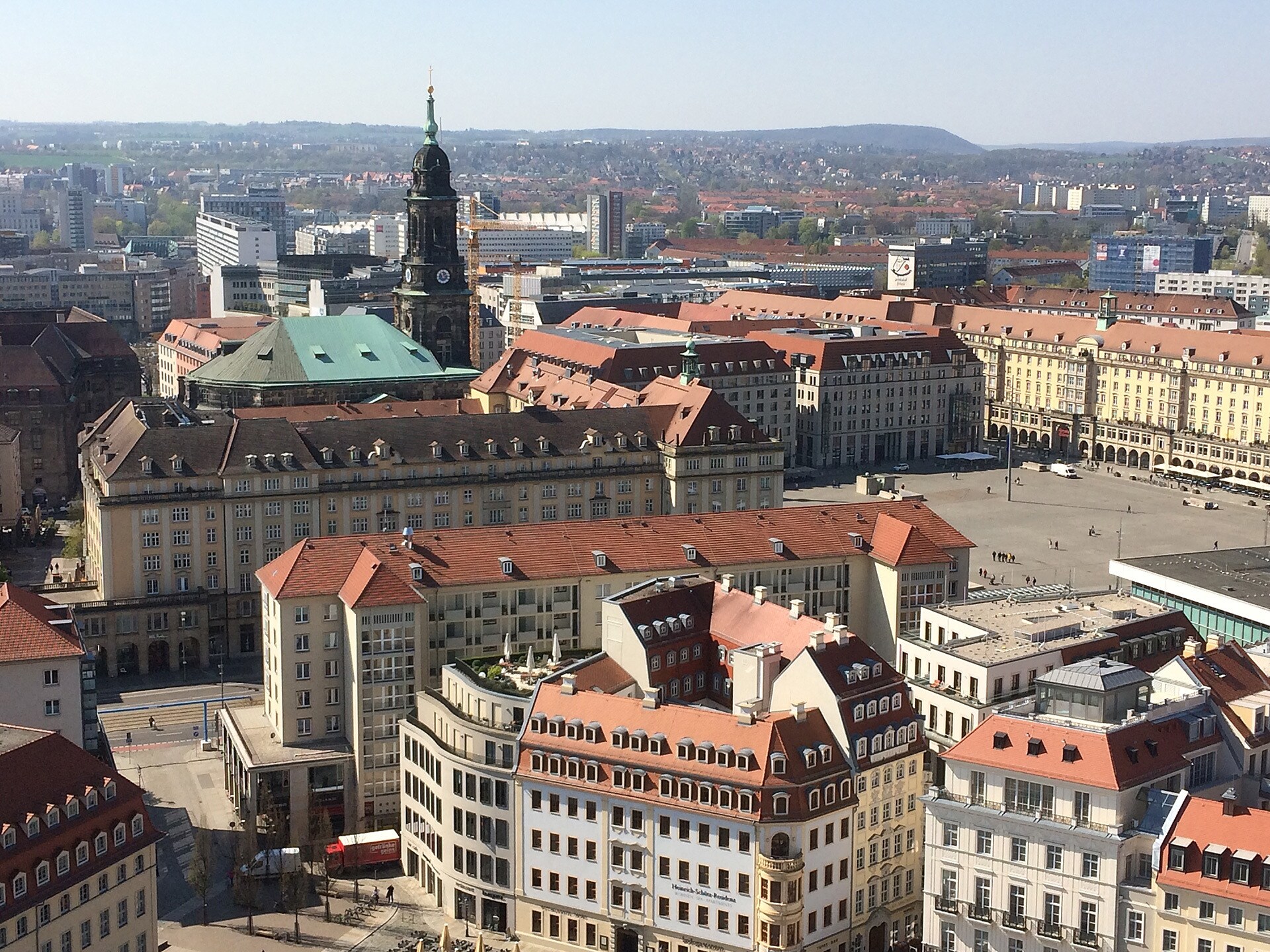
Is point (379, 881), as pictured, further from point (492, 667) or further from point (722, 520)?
point (722, 520)

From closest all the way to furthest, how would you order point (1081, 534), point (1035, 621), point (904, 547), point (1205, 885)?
point (1205, 885)
point (1035, 621)
point (904, 547)
point (1081, 534)

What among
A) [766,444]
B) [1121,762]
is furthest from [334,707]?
[766,444]

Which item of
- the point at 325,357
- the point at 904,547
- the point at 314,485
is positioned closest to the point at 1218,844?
the point at 904,547

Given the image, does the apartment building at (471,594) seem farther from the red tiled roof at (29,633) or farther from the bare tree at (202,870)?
the red tiled roof at (29,633)

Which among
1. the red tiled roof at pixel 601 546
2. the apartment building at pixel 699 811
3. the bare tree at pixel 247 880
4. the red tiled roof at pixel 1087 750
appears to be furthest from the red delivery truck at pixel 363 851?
the red tiled roof at pixel 1087 750

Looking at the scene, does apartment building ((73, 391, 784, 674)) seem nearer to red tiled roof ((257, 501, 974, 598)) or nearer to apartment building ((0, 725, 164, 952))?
red tiled roof ((257, 501, 974, 598))

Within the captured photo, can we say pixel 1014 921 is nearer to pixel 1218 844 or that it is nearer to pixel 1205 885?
pixel 1205 885
